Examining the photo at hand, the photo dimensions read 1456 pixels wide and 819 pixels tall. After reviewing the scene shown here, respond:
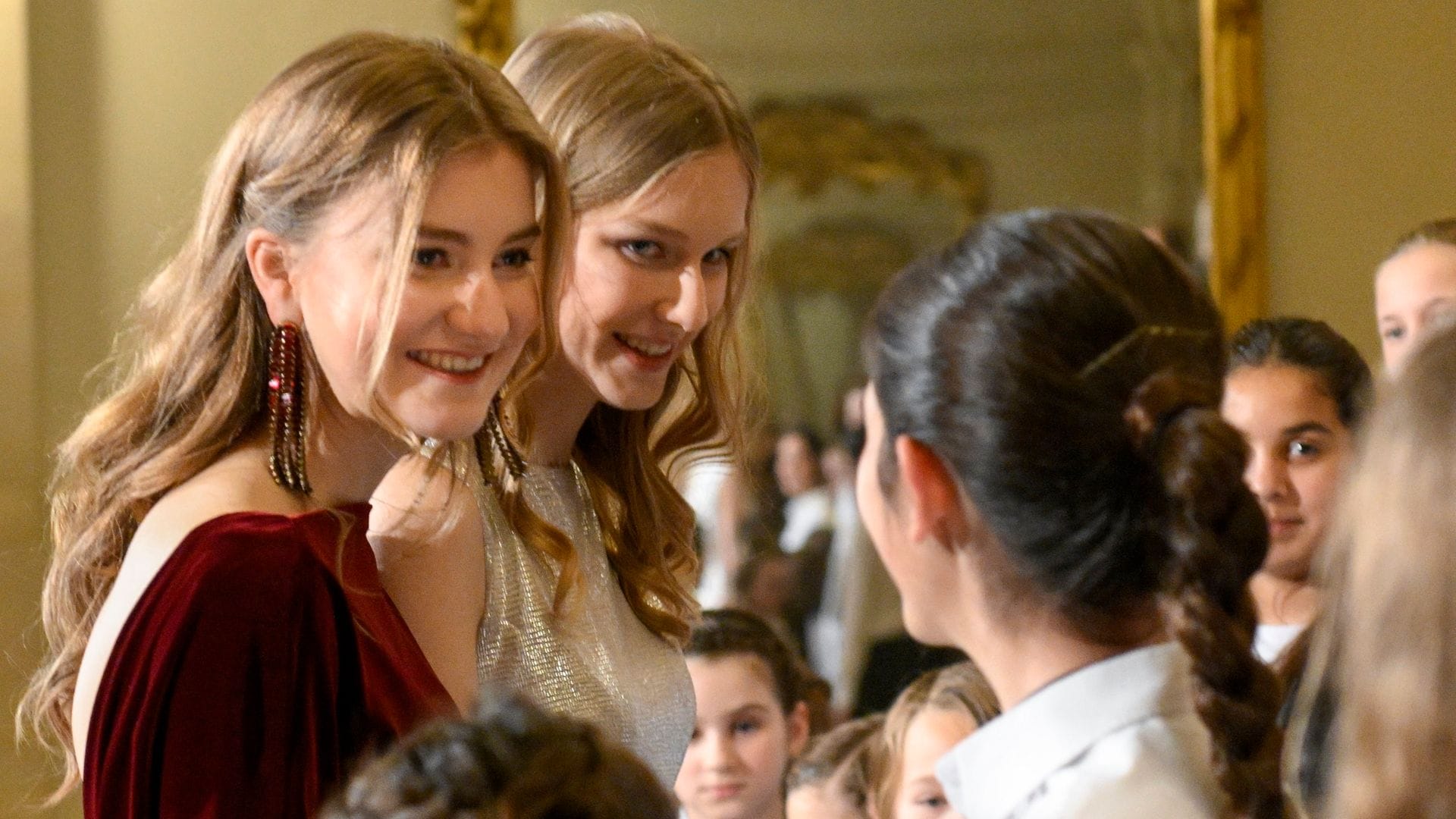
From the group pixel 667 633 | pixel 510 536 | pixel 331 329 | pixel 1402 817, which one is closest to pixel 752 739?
pixel 667 633

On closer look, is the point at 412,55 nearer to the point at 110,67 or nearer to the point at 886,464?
the point at 886,464

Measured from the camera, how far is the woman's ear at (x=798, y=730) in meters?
2.37

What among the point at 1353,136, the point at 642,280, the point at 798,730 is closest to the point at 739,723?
the point at 798,730

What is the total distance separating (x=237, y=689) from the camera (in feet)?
3.77

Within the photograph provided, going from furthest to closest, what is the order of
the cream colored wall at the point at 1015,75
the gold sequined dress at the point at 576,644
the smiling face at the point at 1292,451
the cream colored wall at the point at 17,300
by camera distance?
the cream colored wall at the point at 1015,75, the cream colored wall at the point at 17,300, the smiling face at the point at 1292,451, the gold sequined dress at the point at 576,644

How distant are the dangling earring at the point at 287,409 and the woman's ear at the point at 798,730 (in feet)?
3.98

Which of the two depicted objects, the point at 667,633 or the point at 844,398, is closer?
the point at 667,633

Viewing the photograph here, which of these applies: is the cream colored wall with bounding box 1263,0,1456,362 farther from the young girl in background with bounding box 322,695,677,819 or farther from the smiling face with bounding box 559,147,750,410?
the young girl in background with bounding box 322,695,677,819

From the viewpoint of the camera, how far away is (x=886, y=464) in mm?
1091

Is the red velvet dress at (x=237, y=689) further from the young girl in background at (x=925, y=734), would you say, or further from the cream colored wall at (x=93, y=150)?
the cream colored wall at (x=93, y=150)

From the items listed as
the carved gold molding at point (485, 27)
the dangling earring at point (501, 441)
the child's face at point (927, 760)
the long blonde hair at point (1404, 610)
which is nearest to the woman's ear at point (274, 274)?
the dangling earring at point (501, 441)

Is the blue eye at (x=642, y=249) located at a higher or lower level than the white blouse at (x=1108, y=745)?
higher

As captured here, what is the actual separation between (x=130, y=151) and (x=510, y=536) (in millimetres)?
1815

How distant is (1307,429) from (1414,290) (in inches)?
11.3
